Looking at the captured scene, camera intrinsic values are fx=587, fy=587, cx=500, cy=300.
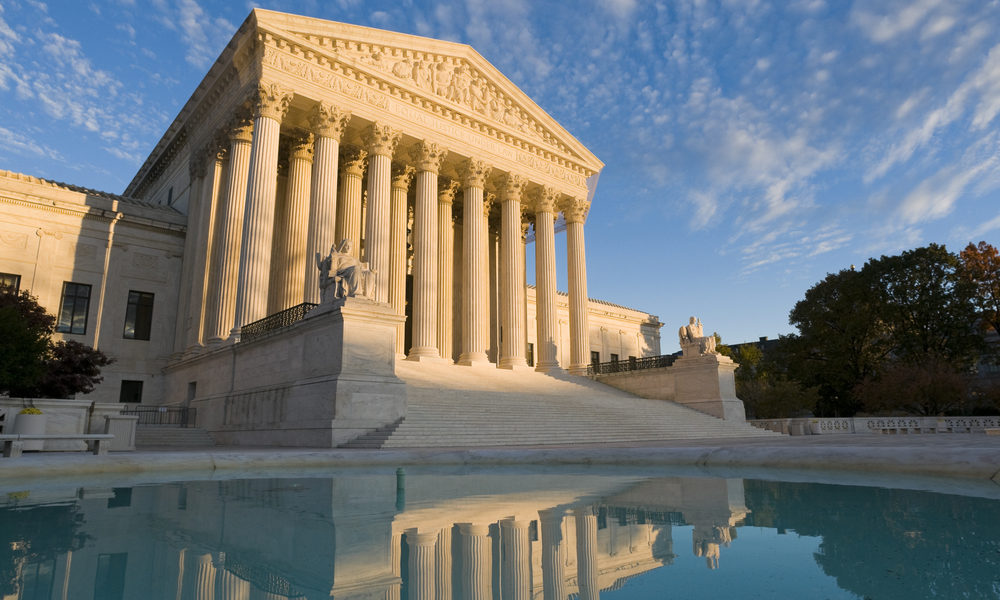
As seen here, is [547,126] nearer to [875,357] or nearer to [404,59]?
[404,59]

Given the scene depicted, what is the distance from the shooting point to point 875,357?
45594 millimetres

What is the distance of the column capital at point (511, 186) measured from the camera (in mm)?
34781

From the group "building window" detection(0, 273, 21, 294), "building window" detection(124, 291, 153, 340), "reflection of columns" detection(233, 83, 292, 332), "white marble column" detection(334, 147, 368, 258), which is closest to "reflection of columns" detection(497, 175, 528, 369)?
"white marble column" detection(334, 147, 368, 258)

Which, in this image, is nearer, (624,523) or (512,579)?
(512,579)

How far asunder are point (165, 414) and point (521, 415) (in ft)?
54.1

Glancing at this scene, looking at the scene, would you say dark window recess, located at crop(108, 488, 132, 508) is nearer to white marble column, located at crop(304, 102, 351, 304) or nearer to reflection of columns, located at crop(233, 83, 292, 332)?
reflection of columns, located at crop(233, 83, 292, 332)

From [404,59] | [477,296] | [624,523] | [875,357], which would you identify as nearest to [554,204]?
[477,296]

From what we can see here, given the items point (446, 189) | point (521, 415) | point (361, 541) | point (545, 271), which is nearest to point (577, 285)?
point (545, 271)

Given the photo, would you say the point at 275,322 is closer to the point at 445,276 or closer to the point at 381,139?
the point at 381,139

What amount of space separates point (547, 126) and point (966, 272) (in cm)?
3426

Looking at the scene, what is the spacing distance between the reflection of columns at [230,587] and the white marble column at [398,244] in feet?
79.8

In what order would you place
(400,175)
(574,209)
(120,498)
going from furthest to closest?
1. (574,209)
2. (400,175)
3. (120,498)

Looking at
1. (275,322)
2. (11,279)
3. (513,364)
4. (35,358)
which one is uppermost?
(11,279)

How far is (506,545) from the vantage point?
13.2 ft
